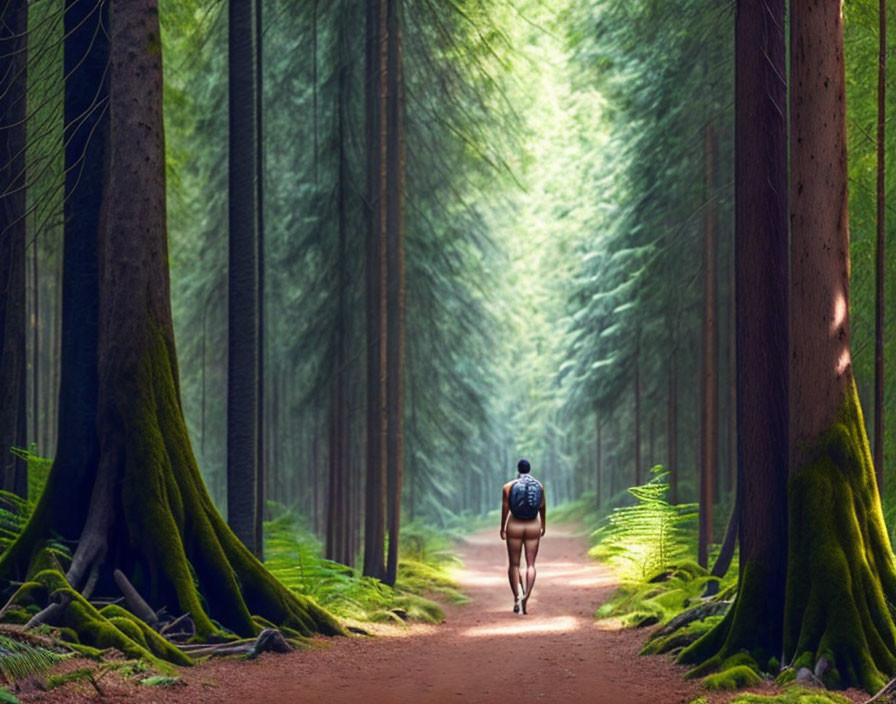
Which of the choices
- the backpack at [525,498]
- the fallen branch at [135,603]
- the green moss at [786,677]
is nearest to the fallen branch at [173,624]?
the fallen branch at [135,603]

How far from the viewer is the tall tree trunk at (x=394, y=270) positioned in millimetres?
17312

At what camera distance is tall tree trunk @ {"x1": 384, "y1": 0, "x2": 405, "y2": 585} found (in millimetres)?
17312

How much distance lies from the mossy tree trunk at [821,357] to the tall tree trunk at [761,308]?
2.81 ft

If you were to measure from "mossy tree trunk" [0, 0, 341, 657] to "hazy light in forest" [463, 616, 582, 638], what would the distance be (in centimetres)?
451

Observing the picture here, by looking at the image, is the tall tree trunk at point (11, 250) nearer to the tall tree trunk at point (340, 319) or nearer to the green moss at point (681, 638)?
the tall tree trunk at point (340, 319)

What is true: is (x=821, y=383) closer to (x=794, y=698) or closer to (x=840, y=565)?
(x=840, y=565)

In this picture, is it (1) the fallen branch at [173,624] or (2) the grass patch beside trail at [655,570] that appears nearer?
(1) the fallen branch at [173,624]

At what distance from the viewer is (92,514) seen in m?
10.0

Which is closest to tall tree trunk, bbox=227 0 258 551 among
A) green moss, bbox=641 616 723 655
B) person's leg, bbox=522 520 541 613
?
person's leg, bbox=522 520 541 613

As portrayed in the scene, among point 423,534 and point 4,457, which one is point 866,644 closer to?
point 4,457

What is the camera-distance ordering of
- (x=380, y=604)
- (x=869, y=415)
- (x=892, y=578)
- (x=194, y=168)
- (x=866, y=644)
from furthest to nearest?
(x=194, y=168)
(x=869, y=415)
(x=380, y=604)
(x=892, y=578)
(x=866, y=644)

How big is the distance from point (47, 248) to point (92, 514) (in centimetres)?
990

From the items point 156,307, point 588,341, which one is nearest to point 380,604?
point 156,307

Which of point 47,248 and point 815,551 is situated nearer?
point 815,551
